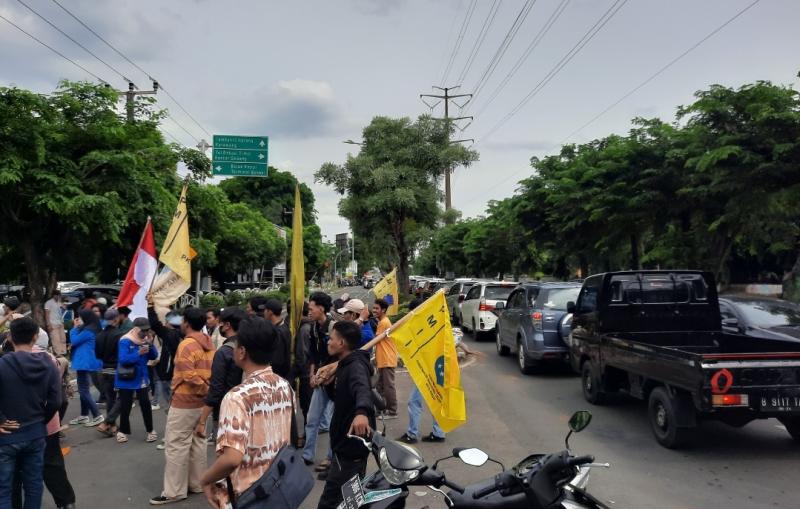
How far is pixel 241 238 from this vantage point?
103 feet

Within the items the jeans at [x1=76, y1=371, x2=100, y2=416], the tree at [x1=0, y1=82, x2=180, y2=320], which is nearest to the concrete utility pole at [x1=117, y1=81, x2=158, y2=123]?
the tree at [x1=0, y1=82, x2=180, y2=320]

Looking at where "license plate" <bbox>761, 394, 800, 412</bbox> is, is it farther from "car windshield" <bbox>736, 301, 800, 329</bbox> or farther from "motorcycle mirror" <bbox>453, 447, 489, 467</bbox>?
"motorcycle mirror" <bbox>453, 447, 489, 467</bbox>

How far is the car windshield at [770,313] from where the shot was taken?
31.3ft

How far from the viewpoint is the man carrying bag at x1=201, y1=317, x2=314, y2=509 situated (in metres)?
2.68

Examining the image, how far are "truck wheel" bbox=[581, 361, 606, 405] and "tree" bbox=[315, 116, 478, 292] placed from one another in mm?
15140

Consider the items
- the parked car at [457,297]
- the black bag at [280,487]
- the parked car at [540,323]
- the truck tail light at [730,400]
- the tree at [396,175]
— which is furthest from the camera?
the tree at [396,175]

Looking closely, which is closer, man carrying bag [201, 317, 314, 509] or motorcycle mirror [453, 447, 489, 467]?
man carrying bag [201, 317, 314, 509]

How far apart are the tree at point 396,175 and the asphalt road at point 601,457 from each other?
1541 centimetres

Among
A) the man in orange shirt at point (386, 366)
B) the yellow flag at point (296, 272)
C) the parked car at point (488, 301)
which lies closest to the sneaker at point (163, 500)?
the yellow flag at point (296, 272)

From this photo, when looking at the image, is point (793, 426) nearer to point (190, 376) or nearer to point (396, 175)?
point (190, 376)

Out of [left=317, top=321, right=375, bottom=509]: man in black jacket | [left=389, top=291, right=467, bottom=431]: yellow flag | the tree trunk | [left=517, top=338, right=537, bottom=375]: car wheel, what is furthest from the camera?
the tree trunk

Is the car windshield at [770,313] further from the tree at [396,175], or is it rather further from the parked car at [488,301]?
the tree at [396,175]

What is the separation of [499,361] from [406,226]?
42.2 ft

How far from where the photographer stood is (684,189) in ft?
53.9
